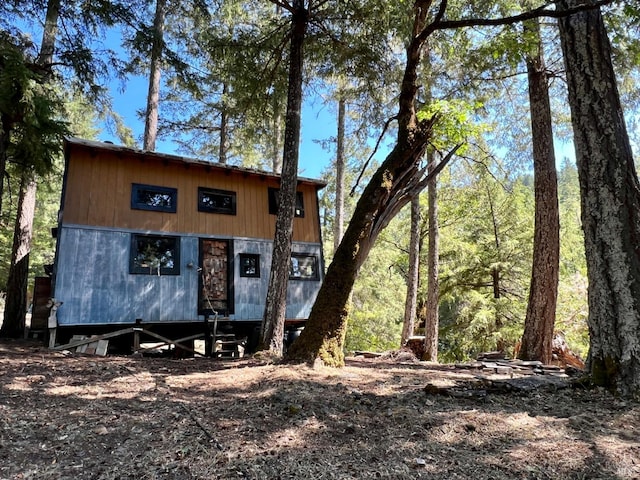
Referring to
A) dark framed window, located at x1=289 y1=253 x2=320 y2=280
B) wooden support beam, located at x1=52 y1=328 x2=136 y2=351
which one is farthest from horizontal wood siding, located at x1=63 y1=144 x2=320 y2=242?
wooden support beam, located at x1=52 y1=328 x2=136 y2=351

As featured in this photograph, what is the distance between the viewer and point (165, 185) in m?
9.85

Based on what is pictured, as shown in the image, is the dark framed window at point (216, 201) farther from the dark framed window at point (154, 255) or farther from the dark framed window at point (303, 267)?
the dark framed window at point (303, 267)

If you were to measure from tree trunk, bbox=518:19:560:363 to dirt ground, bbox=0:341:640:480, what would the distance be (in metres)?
3.52

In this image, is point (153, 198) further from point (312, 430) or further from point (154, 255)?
point (312, 430)

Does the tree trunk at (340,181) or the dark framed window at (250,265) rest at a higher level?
the tree trunk at (340,181)

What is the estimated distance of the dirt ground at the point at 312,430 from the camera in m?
2.54

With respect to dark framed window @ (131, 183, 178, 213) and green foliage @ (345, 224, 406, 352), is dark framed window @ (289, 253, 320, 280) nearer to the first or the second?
dark framed window @ (131, 183, 178, 213)

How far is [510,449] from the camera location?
2.74m

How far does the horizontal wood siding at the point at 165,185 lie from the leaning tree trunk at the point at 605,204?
802 cm

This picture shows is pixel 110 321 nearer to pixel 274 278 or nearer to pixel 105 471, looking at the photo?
pixel 274 278

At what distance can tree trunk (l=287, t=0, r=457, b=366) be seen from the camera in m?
5.30

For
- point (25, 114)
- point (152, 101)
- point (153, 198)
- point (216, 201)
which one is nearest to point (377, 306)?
point (216, 201)

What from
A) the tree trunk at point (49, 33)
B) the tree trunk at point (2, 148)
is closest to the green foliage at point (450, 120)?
the tree trunk at point (2, 148)

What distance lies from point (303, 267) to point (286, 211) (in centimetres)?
407
